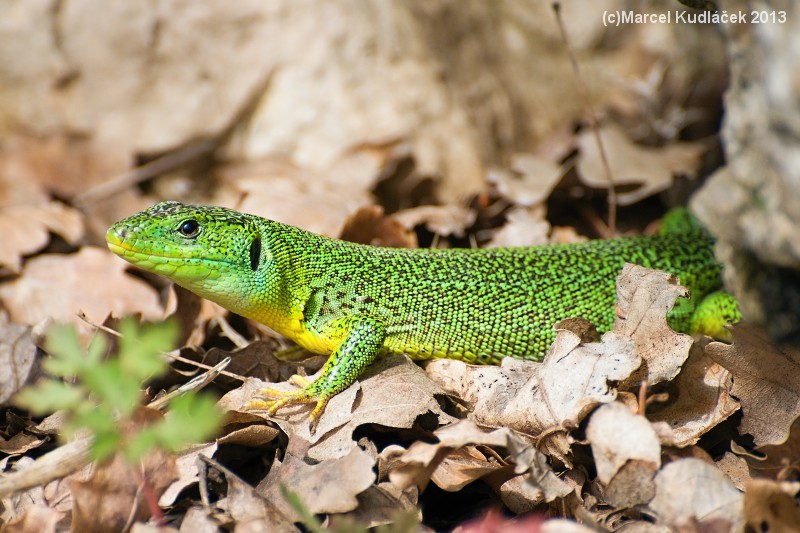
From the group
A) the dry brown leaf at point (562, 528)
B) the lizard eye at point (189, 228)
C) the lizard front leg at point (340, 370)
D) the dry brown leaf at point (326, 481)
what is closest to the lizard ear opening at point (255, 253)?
the lizard eye at point (189, 228)

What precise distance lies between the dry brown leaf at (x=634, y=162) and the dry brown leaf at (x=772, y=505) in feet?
10.8

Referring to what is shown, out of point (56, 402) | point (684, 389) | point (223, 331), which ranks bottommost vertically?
point (223, 331)

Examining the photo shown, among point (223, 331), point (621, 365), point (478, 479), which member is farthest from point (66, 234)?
point (621, 365)

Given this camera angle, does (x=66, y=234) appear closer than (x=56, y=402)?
No

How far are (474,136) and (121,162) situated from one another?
3.13 metres

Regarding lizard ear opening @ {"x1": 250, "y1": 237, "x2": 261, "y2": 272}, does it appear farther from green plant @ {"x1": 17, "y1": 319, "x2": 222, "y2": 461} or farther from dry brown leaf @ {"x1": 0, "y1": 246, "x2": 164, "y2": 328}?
green plant @ {"x1": 17, "y1": 319, "x2": 222, "y2": 461}

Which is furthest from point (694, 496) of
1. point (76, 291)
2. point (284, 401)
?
point (76, 291)

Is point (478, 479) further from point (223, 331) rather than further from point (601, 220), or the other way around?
Result: point (601, 220)

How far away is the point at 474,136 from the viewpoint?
21.0 ft

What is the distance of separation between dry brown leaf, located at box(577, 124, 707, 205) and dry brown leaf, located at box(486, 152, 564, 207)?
272 millimetres

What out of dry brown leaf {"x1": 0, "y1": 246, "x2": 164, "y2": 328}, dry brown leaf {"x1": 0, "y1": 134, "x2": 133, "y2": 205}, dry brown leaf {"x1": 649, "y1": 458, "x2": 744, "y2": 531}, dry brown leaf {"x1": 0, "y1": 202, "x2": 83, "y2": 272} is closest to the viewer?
dry brown leaf {"x1": 649, "y1": 458, "x2": 744, "y2": 531}

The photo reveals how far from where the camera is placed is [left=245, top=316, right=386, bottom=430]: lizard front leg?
379 cm

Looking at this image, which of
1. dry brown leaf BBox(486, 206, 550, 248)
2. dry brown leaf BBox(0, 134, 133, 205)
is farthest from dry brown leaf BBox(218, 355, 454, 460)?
dry brown leaf BBox(0, 134, 133, 205)

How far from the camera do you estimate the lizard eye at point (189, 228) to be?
4075 millimetres
